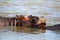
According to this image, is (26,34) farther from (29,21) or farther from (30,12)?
(30,12)

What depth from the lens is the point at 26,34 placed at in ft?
7.70

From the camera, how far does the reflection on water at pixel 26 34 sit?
7.60 feet

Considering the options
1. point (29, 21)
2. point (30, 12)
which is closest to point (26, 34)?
point (29, 21)

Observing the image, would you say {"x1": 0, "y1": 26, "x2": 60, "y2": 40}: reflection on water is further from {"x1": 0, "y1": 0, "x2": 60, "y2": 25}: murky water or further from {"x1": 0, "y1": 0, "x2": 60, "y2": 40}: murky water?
{"x1": 0, "y1": 0, "x2": 60, "y2": 25}: murky water

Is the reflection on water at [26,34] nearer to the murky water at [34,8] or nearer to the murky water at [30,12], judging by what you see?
the murky water at [30,12]

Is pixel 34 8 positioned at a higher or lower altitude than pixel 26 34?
higher

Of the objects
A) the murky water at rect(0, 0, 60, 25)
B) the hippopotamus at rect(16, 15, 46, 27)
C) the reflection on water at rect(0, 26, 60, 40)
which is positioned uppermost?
the murky water at rect(0, 0, 60, 25)

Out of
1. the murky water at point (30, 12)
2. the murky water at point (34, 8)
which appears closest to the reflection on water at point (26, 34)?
the murky water at point (30, 12)

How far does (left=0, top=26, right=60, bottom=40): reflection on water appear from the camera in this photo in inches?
91.2

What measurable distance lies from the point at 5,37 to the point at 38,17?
1.47 ft

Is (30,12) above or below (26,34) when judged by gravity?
above

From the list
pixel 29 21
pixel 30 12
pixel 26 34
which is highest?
pixel 30 12

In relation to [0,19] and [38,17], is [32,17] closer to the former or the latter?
[38,17]

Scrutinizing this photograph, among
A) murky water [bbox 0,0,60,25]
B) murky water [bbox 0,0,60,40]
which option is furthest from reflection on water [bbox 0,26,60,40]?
murky water [bbox 0,0,60,25]
